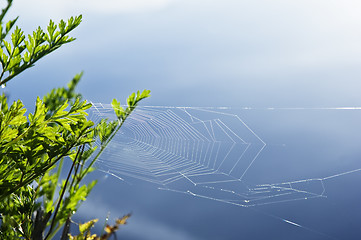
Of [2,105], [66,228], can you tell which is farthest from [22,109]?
[66,228]

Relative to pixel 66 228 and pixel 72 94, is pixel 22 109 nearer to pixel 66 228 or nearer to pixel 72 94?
pixel 66 228

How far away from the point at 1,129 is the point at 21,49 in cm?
47

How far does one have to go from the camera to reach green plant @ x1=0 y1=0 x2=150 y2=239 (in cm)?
165

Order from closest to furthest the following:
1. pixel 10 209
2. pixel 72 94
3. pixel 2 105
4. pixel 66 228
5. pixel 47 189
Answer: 1. pixel 66 228
2. pixel 2 105
3. pixel 10 209
4. pixel 47 189
5. pixel 72 94

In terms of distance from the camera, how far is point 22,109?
1.65 metres

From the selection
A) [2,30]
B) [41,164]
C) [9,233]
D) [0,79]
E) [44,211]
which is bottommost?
[9,233]

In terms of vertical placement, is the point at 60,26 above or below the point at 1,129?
above

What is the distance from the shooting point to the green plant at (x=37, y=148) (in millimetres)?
1652

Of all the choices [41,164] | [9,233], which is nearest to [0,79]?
[41,164]

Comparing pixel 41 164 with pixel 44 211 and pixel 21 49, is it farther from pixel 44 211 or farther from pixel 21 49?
pixel 21 49

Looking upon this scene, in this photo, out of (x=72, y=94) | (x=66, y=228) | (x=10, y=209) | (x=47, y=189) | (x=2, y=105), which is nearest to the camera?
(x=66, y=228)

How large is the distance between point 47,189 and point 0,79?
0.55 metres

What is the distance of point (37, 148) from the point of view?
173 cm

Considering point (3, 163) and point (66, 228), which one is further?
point (3, 163)
